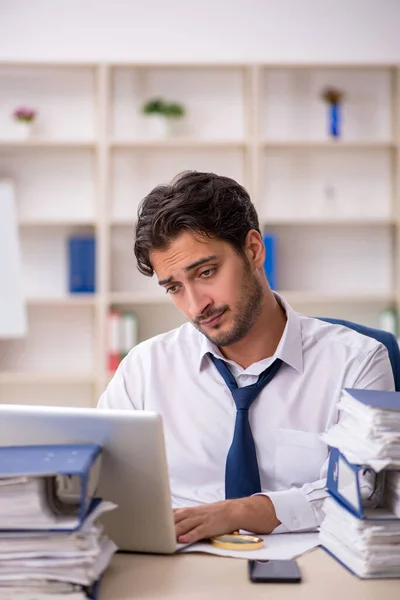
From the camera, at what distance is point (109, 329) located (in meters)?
4.34

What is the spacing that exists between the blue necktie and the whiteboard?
2.94m

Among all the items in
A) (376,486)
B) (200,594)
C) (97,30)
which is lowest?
(200,594)

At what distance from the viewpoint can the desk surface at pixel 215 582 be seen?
1.14m

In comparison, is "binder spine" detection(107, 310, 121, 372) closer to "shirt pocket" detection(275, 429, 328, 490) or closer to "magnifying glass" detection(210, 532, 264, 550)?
"shirt pocket" detection(275, 429, 328, 490)

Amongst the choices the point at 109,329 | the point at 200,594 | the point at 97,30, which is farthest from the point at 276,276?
the point at 200,594

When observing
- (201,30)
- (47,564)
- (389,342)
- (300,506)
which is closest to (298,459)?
(300,506)

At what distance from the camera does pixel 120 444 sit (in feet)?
3.96

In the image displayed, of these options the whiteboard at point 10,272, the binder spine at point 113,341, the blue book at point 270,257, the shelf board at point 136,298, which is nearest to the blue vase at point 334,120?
the blue book at point 270,257

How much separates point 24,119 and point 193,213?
9.45 ft

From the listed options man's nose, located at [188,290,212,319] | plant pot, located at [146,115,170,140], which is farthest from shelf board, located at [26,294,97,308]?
man's nose, located at [188,290,212,319]

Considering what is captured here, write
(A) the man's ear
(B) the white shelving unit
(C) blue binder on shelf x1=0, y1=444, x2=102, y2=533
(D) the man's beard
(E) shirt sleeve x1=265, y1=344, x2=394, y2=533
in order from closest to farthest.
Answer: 1. (C) blue binder on shelf x1=0, y1=444, x2=102, y2=533
2. (E) shirt sleeve x1=265, y1=344, x2=394, y2=533
3. (D) the man's beard
4. (A) the man's ear
5. (B) the white shelving unit

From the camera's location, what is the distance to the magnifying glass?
4.37 feet

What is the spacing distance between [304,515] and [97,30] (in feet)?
12.0

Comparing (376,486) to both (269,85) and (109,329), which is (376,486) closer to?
(109,329)
